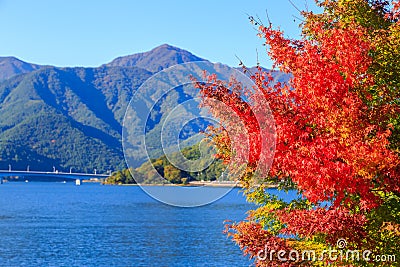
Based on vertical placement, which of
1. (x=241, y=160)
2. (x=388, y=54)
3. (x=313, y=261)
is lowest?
(x=313, y=261)

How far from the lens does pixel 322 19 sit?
41.6 feet

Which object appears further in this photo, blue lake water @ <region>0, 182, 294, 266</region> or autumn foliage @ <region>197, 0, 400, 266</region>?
blue lake water @ <region>0, 182, 294, 266</region>

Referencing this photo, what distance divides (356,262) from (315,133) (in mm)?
2148

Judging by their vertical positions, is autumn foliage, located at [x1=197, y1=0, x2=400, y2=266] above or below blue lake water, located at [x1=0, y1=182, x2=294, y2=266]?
above

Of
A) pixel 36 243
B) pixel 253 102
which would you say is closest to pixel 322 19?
pixel 253 102

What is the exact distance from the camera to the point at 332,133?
362 inches

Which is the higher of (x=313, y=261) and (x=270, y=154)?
(x=270, y=154)

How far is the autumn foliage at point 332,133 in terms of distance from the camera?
29.5ft

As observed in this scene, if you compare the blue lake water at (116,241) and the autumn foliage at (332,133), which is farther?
the blue lake water at (116,241)

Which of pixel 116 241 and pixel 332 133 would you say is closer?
pixel 332 133

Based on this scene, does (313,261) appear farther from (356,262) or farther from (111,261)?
(111,261)

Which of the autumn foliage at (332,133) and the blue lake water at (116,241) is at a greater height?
the autumn foliage at (332,133)

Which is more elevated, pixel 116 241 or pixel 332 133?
pixel 332 133

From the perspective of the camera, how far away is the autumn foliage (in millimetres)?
8977
